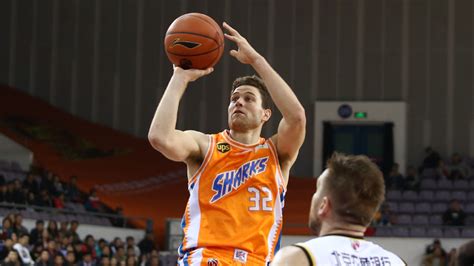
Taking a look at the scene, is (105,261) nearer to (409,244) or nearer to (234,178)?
(409,244)

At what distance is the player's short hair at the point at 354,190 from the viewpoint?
10.7ft

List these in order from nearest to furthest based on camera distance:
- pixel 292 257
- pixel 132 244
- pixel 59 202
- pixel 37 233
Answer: pixel 292 257 → pixel 37 233 → pixel 132 244 → pixel 59 202

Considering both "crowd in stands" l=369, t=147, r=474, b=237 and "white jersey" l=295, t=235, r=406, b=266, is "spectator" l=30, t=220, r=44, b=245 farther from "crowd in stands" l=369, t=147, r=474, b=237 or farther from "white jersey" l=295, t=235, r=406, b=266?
"white jersey" l=295, t=235, r=406, b=266

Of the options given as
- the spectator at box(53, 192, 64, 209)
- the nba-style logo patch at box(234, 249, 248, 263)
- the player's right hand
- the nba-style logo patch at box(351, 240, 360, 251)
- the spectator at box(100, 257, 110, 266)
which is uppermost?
the player's right hand

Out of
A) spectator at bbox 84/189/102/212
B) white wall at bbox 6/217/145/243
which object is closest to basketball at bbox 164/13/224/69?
white wall at bbox 6/217/145/243

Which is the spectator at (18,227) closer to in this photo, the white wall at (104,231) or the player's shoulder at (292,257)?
the white wall at (104,231)

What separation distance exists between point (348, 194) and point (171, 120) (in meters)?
1.92

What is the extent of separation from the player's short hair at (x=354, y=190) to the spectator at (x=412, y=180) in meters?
20.1

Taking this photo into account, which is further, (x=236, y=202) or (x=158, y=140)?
(x=236, y=202)

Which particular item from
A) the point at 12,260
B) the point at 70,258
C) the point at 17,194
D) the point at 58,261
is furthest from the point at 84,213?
the point at 12,260

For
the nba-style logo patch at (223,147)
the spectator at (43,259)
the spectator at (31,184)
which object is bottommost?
the spectator at (43,259)

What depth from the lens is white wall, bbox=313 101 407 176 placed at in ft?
84.7

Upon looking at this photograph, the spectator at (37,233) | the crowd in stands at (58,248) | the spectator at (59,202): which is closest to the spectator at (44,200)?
the spectator at (59,202)

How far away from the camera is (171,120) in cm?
502
